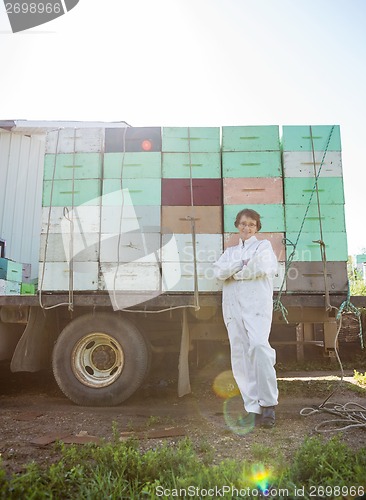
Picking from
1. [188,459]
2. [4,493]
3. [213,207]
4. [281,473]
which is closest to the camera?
[4,493]

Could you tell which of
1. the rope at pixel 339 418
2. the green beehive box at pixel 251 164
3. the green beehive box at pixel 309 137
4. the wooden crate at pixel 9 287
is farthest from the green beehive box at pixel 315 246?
the wooden crate at pixel 9 287

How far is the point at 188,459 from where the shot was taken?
122 inches

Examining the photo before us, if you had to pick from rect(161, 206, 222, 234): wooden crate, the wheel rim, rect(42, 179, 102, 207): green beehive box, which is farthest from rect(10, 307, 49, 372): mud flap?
rect(161, 206, 222, 234): wooden crate

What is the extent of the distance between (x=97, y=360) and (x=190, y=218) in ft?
6.84

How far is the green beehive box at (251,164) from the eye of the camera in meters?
5.25

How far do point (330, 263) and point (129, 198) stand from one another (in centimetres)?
253

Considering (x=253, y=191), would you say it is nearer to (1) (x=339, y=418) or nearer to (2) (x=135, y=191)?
(2) (x=135, y=191)

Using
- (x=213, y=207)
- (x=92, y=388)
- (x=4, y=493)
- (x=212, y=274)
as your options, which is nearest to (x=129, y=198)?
(x=213, y=207)

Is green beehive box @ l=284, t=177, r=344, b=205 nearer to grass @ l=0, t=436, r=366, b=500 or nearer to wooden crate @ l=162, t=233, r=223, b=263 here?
wooden crate @ l=162, t=233, r=223, b=263

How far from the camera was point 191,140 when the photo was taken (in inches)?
212

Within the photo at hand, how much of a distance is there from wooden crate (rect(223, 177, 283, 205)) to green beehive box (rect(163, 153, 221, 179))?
0.23m

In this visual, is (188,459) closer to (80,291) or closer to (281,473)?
(281,473)

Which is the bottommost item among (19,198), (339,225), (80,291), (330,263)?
(80,291)

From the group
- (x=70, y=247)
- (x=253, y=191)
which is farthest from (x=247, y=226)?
(x=70, y=247)
